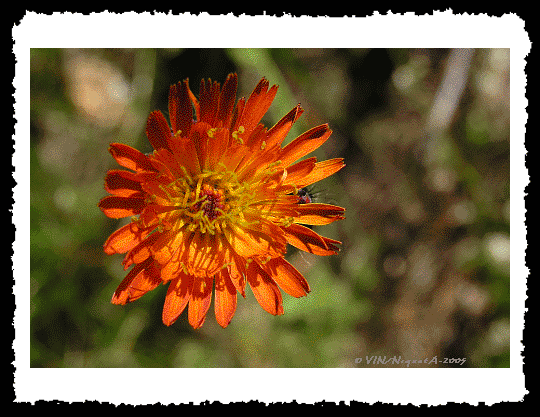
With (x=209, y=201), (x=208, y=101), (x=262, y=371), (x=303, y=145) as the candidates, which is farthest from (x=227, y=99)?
(x=262, y=371)

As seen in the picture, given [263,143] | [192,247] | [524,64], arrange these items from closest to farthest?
[263,143]
[192,247]
[524,64]

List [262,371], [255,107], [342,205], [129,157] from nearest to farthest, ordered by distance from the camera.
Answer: [129,157] → [255,107] → [262,371] → [342,205]

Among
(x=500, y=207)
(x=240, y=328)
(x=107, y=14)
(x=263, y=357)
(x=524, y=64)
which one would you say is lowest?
(x=263, y=357)

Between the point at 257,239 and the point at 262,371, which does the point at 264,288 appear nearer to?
the point at 257,239

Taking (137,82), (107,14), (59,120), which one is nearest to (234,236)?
(107,14)

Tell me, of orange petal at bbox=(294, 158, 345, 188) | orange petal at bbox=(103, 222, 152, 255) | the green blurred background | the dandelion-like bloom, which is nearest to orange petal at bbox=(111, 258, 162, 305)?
the dandelion-like bloom

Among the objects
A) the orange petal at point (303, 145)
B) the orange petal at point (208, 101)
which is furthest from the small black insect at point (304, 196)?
the orange petal at point (208, 101)

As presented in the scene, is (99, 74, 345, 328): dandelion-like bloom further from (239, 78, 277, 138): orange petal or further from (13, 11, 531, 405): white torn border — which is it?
(13, 11, 531, 405): white torn border

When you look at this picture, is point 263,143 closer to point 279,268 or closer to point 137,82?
point 279,268
